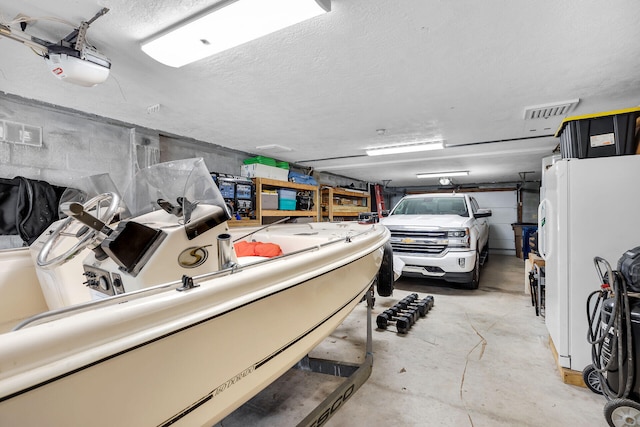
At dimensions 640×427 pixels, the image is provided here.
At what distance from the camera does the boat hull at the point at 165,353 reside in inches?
23.1

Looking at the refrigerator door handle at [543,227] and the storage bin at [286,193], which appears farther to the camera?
the storage bin at [286,193]

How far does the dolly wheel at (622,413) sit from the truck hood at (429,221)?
3.00m

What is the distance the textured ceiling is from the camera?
1.71 m

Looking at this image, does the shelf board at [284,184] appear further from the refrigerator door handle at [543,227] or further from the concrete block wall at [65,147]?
the refrigerator door handle at [543,227]

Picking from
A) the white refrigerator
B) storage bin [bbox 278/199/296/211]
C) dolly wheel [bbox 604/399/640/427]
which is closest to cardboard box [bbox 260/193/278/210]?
storage bin [bbox 278/199/296/211]

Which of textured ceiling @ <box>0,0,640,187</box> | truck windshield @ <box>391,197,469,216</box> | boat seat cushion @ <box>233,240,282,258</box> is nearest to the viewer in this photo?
textured ceiling @ <box>0,0,640,187</box>

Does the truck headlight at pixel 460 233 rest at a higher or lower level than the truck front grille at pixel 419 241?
higher

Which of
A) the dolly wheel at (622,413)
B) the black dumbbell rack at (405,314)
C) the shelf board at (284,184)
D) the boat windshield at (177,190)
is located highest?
the shelf board at (284,184)

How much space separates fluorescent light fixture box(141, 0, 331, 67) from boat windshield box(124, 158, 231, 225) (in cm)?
89

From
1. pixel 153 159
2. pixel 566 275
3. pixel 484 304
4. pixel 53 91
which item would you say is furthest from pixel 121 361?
pixel 484 304

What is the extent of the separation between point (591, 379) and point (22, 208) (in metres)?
5.13

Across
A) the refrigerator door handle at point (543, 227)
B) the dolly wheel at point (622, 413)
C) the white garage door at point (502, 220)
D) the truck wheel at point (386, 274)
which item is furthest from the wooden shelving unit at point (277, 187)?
the white garage door at point (502, 220)

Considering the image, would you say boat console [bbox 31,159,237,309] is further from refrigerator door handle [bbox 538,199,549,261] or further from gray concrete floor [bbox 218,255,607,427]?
refrigerator door handle [bbox 538,199,549,261]

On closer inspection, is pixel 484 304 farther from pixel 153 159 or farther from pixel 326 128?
pixel 153 159
